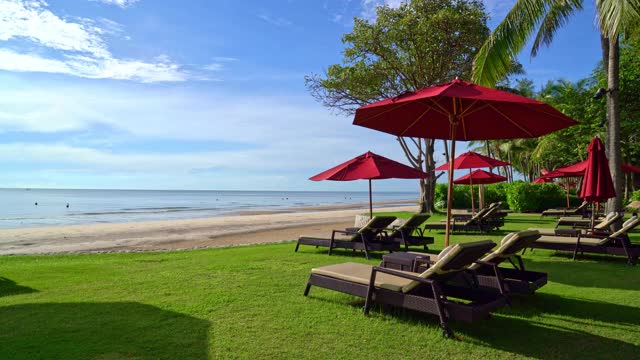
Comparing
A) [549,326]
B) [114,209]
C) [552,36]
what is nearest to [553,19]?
[552,36]

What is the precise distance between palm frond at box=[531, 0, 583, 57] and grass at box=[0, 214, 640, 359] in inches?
380

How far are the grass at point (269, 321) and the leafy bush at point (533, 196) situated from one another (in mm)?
17692

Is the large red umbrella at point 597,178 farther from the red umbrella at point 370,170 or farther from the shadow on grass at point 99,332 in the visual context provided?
the shadow on grass at point 99,332

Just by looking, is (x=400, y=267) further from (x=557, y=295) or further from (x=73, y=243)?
(x=73, y=243)

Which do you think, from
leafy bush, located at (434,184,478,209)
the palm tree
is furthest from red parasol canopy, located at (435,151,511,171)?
leafy bush, located at (434,184,478,209)

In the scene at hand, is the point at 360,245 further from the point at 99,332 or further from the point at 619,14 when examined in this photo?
the point at 619,14

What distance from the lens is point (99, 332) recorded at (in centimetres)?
Answer: 433

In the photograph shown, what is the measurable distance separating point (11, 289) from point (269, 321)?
4.20m

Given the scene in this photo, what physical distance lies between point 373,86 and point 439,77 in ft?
11.0

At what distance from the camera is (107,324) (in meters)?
4.58

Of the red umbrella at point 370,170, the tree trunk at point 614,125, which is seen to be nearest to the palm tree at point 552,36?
the tree trunk at point 614,125

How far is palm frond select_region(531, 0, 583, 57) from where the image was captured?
13573 millimetres

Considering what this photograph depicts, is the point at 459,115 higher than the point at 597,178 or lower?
higher

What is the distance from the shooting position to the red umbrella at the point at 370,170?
9281mm
